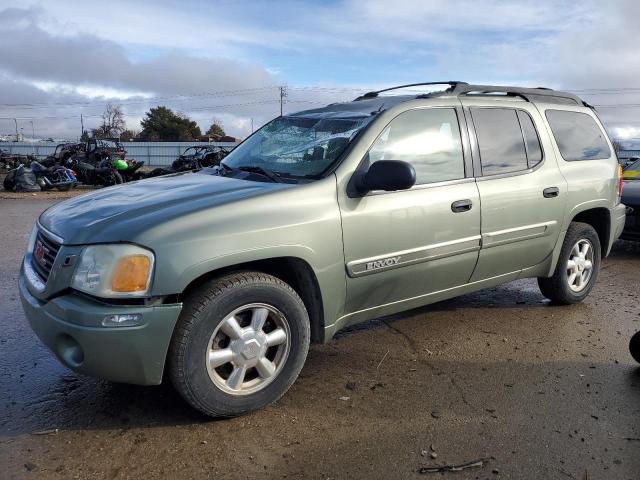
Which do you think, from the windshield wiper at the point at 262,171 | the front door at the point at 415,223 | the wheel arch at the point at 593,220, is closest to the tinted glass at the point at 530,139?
the wheel arch at the point at 593,220

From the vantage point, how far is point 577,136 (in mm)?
4996

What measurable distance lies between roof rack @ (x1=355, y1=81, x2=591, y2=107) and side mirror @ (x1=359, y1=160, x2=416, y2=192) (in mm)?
1014

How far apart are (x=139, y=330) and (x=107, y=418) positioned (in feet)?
A: 2.44

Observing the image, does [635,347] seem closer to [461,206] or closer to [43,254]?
[461,206]

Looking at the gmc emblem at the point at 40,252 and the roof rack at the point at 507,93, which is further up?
the roof rack at the point at 507,93

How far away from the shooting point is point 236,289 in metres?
2.91

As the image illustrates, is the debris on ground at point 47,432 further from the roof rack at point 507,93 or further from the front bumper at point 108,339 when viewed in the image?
the roof rack at point 507,93

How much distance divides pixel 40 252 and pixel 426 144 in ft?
8.30

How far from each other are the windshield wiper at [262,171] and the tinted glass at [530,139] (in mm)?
2164

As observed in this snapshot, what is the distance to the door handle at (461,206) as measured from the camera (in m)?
3.80

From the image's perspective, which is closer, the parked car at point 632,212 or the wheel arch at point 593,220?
the wheel arch at point 593,220

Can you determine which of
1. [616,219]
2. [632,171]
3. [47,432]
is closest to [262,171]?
[47,432]

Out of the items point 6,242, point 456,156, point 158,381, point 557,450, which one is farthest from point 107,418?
point 6,242

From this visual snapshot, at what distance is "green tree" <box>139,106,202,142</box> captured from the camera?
69312mm
